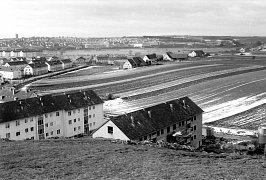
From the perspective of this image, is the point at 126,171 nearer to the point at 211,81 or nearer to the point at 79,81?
the point at 211,81

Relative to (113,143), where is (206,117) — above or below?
below

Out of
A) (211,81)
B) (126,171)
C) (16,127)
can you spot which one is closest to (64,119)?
(16,127)

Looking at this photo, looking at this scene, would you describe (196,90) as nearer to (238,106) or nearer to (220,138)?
(238,106)

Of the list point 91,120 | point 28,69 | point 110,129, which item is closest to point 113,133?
point 110,129

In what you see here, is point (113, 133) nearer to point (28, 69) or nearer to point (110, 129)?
point (110, 129)

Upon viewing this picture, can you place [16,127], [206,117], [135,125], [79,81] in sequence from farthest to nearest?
1. [79,81]
2. [206,117]
3. [16,127]
4. [135,125]

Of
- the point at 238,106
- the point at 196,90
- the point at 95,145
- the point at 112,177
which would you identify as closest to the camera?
the point at 112,177

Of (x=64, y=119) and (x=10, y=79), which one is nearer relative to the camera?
(x=64, y=119)
